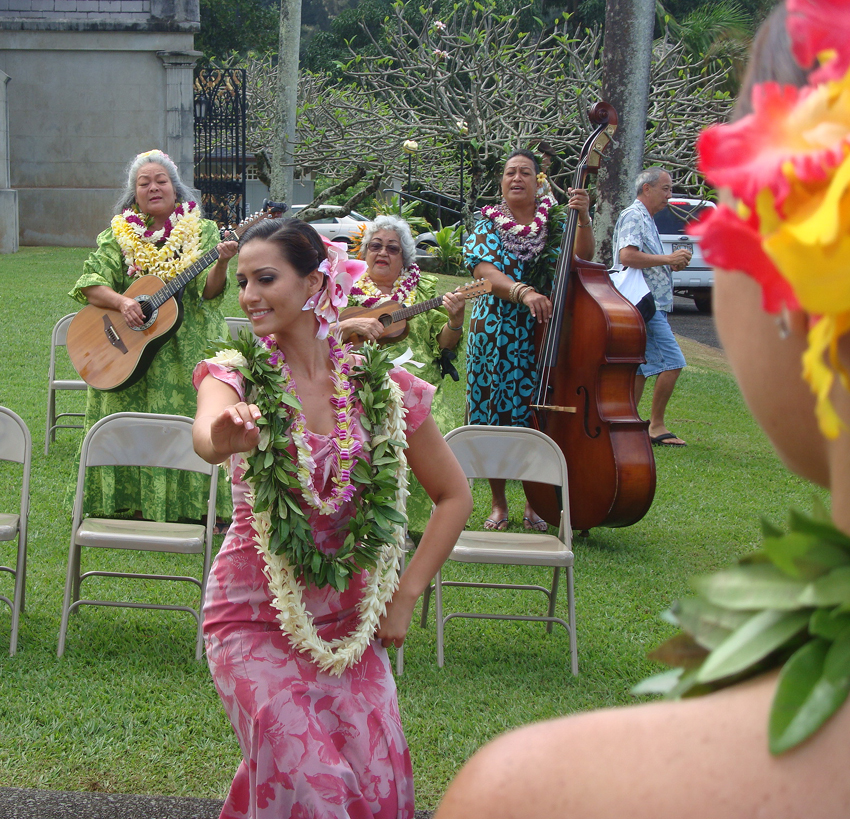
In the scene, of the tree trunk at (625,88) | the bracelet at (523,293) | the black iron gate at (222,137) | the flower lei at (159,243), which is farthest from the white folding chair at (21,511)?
the black iron gate at (222,137)

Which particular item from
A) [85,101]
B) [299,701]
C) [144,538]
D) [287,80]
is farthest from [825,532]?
[85,101]

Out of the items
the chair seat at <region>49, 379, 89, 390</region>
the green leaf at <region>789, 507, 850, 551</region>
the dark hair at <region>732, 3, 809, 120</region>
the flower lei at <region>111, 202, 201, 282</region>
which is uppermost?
the dark hair at <region>732, 3, 809, 120</region>

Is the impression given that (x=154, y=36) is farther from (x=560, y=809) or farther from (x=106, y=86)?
(x=560, y=809)

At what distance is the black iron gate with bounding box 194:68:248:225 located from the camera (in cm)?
1487

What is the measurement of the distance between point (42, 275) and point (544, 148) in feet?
33.8

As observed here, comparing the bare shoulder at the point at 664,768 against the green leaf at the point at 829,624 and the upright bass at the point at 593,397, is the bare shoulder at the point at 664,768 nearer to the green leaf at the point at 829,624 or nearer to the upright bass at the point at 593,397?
the green leaf at the point at 829,624

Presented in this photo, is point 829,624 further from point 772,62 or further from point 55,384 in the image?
point 55,384

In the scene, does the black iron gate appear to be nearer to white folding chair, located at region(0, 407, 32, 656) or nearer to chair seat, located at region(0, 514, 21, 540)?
white folding chair, located at region(0, 407, 32, 656)

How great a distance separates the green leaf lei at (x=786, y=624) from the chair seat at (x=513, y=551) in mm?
3655

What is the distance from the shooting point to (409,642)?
15.3 ft

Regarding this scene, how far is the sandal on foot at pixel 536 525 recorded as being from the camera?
604cm

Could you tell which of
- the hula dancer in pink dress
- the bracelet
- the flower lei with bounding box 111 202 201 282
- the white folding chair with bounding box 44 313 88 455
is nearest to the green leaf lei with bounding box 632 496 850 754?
the hula dancer in pink dress

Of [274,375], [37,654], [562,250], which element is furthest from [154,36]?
[274,375]

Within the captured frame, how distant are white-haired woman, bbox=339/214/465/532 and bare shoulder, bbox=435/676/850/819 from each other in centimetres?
493
